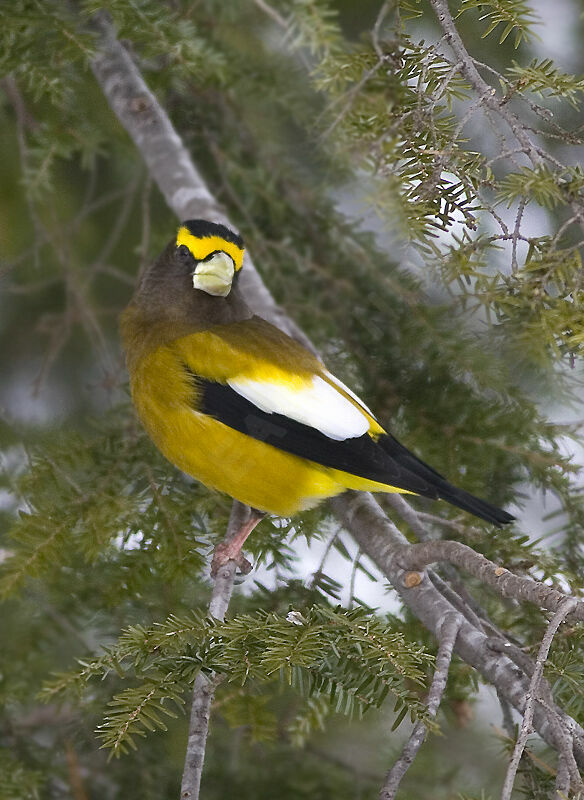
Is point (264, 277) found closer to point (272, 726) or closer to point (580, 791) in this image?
point (272, 726)

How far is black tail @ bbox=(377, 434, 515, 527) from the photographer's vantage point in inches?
64.1

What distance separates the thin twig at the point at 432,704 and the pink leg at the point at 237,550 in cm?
53

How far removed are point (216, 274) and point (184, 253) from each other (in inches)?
5.9

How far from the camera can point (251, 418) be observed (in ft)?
6.05

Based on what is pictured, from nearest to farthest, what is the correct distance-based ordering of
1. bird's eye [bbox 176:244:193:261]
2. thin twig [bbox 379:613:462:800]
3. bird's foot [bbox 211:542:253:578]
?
thin twig [bbox 379:613:462:800], bird's foot [bbox 211:542:253:578], bird's eye [bbox 176:244:193:261]

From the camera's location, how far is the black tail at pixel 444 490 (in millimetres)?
1628

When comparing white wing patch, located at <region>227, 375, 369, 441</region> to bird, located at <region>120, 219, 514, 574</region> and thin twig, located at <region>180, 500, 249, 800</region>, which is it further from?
thin twig, located at <region>180, 500, 249, 800</region>

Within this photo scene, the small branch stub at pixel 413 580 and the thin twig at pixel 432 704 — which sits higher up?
the thin twig at pixel 432 704

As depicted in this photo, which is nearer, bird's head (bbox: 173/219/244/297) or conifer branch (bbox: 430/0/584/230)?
conifer branch (bbox: 430/0/584/230)

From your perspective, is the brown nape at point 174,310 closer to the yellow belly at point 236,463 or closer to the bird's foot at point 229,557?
the yellow belly at point 236,463

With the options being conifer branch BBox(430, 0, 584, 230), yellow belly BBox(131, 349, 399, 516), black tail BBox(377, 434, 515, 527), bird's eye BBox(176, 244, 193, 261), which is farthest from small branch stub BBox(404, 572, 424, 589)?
bird's eye BBox(176, 244, 193, 261)

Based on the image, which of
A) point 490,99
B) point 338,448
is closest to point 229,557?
point 338,448

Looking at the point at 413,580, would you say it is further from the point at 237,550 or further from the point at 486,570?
the point at 237,550

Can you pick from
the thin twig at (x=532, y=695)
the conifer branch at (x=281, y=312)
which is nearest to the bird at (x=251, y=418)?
the conifer branch at (x=281, y=312)
